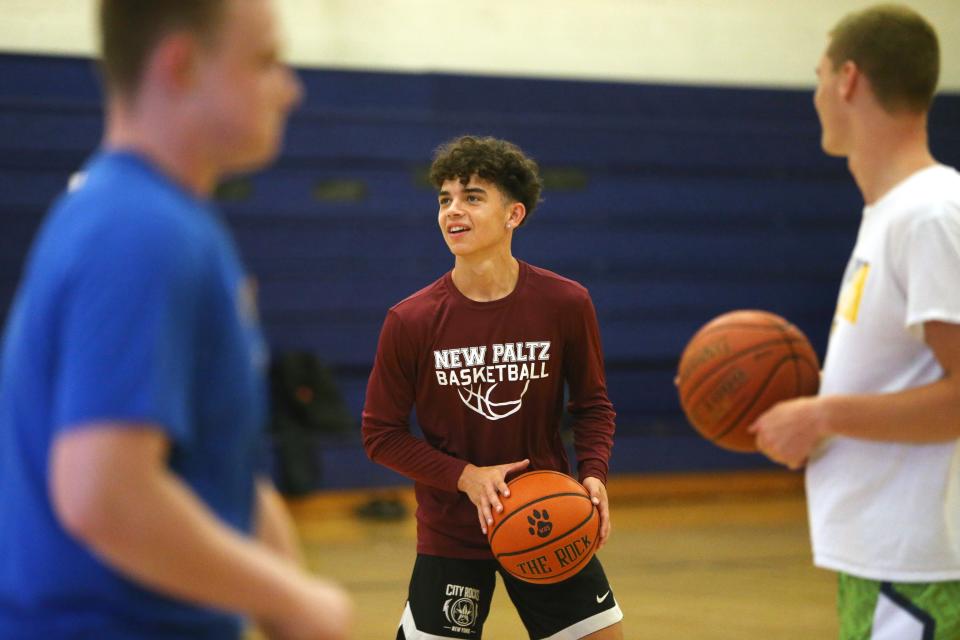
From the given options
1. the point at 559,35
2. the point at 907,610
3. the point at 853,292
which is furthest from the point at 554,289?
the point at 559,35

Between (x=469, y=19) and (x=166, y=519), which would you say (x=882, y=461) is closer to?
(x=166, y=519)

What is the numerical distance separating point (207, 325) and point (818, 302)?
28.6ft

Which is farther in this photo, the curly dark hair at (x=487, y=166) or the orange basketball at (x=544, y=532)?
the curly dark hair at (x=487, y=166)

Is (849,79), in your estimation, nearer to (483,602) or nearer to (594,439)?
(594,439)

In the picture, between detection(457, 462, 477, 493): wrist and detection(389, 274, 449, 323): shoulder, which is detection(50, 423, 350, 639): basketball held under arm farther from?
detection(389, 274, 449, 323): shoulder

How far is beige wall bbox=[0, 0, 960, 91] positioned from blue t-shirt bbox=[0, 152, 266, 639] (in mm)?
7218

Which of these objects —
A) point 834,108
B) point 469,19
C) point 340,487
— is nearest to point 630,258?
point 469,19

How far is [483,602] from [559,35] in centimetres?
647

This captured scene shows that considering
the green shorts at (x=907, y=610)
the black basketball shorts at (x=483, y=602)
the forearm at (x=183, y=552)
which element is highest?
the forearm at (x=183, y=552)

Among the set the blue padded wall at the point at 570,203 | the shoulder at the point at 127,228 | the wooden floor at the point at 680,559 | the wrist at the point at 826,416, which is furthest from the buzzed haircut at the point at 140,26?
the blue padded wall at the point at 570,203

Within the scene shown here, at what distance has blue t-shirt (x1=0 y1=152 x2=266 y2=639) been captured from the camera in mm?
1150

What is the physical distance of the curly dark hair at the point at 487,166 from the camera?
3502mm

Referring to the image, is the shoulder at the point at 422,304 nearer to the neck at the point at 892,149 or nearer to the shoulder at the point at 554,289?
the shoulder at the point at 554,289

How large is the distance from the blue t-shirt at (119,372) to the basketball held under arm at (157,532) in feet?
0.09
